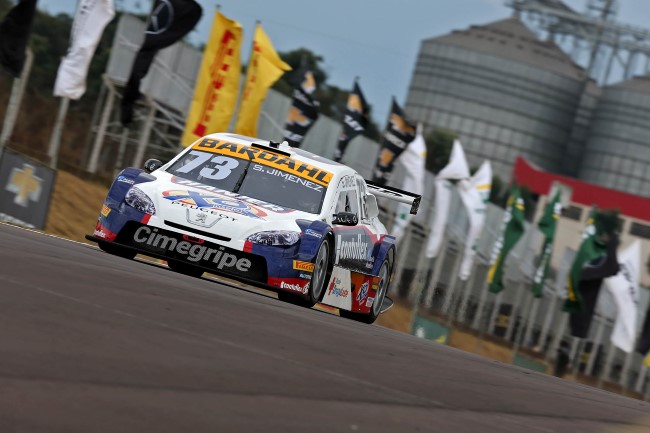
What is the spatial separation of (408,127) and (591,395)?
29884 millimetres

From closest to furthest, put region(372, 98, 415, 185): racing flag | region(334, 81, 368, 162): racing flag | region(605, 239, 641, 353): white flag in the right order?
1. region(334, 81, 368, 162): racing flag
2. region(372, 98, 415, 185): racing flag
3. region(605, 239, 641, 353): white flag

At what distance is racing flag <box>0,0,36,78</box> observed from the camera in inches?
1166

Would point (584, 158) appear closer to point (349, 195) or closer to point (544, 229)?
point (544, 229)

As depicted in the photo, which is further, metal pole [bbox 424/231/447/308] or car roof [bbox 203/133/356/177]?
metal pole [bbox 424/231/447/308]

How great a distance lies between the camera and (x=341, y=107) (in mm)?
127438

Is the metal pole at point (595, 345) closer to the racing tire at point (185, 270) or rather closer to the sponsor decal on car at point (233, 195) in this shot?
the racing tire at point (185, 270)

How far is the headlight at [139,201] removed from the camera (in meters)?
14.4

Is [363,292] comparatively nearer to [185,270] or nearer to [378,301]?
[378,301]

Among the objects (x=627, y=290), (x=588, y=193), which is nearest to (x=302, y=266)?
(x=627, y=290)

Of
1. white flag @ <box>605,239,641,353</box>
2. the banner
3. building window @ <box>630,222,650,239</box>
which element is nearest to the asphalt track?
white flag @ <box>605,239,641,353</box>

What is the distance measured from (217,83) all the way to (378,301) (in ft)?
58.5

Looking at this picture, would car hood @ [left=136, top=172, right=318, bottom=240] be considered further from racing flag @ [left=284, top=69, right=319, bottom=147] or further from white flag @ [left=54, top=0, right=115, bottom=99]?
racing flag @ [left=284, top=69, right=319, bottom=147]

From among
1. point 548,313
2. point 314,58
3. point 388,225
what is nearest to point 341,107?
point 314,58

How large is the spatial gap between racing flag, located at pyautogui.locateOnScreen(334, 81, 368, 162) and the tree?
94.5m
